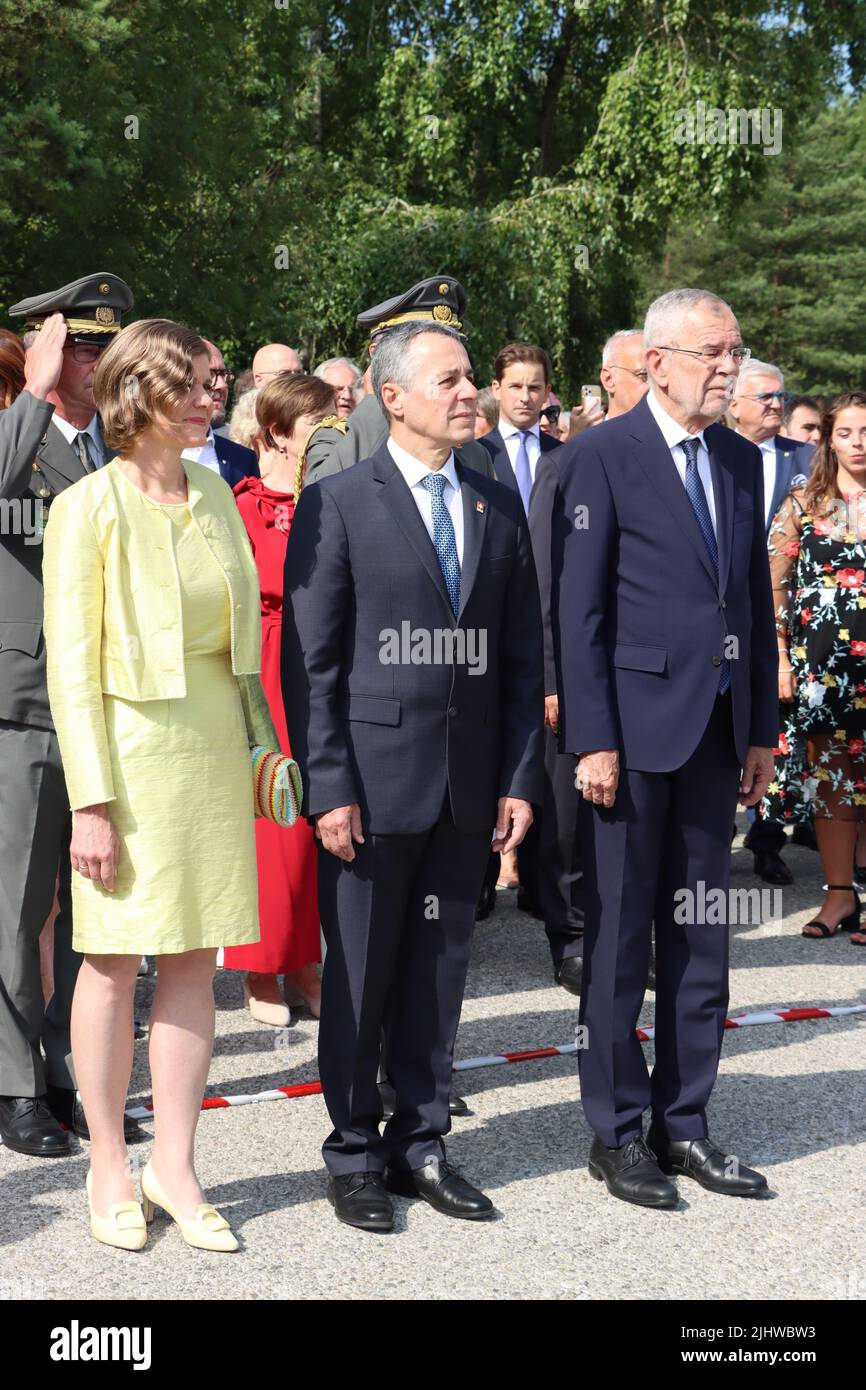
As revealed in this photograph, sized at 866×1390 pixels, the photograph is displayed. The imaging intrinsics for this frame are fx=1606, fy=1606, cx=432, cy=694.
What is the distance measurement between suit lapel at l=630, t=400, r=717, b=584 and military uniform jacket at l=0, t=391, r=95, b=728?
158 centimetres

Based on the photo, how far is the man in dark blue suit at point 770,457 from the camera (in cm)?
762

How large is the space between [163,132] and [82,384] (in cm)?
1037

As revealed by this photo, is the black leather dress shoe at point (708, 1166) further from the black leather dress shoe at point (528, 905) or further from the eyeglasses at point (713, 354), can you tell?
the black leather dress shoe at point (528, 905)

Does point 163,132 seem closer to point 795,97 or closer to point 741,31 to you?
point 741,31

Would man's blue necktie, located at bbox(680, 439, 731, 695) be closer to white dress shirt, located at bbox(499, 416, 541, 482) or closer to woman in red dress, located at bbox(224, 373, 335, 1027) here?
woman in red dress, located at bbox(224, 373, 335, 1027)

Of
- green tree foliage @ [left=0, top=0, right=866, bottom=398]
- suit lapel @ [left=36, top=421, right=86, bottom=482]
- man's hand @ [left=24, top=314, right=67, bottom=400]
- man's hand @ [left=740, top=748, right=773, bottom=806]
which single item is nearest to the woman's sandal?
man's hand @ [left=740, top=748, right=773, bottom=806]

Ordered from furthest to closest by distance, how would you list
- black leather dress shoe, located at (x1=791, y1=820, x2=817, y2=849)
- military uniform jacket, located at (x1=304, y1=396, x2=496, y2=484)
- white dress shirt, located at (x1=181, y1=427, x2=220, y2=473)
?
black leather dress shoe, located at (x1=791, y1=820, x2=817, y2=849) → white dress shirt, located at (x1=181, y1=427, x2=220, y2=473) → military uniform jacket, located at (x1=304, y1=396, x2=496, y2=484)

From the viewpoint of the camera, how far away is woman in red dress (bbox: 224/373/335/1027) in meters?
5.79

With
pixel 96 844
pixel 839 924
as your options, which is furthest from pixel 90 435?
pixel 839 924

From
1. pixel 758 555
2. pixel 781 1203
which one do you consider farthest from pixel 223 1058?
pixel 758 555

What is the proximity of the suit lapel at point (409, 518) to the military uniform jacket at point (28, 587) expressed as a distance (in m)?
0.99

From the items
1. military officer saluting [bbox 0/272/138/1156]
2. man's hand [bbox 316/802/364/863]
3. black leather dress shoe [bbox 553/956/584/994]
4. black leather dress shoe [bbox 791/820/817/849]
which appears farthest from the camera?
black leather dress shoe [bbox 791/820/817/849]

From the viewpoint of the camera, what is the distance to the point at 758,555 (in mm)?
4504

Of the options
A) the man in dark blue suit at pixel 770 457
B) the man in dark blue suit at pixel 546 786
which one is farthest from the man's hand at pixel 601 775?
the man in dark blue suit at pixel 770 457
